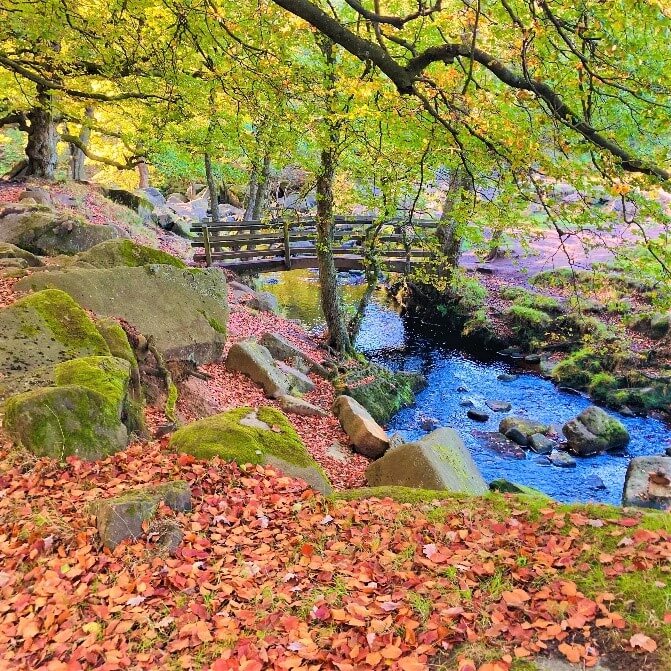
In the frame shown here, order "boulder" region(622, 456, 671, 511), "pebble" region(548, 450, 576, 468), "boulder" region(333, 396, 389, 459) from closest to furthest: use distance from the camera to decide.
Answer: "boulder" region(622, 456, 671, 511), "boulder" region(333, 396, 389, 459), "pebble" region(548, 450, 576, 468)

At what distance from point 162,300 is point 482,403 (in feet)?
27.1

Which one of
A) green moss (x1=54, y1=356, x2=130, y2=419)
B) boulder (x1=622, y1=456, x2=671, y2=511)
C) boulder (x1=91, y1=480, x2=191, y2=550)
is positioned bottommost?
boulder (x1=622, y1=456, x2=671, y2=511)

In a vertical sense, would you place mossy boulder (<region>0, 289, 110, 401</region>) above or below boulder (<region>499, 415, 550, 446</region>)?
above

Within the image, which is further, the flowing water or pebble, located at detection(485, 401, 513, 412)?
pebble, located at detection(485, 401, 513, 412)

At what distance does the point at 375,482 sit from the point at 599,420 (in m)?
6.53

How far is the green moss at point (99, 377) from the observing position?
18.3 ft

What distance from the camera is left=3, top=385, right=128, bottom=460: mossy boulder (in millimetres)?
4922

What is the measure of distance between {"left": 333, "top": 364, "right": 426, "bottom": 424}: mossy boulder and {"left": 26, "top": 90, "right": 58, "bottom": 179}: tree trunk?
12.9m

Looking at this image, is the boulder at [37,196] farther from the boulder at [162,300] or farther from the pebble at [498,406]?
the pebble at [498,406]

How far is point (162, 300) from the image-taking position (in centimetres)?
938

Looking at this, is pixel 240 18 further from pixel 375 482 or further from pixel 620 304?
pixel 620 304

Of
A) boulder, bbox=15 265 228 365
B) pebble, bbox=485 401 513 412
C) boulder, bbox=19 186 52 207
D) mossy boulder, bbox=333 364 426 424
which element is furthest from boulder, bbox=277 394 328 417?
boulder, bbox=19 186 52 207

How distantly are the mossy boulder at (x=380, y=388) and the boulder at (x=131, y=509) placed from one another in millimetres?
8008

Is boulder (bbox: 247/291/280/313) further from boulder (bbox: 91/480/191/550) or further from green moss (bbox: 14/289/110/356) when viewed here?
boulder (bbox: 91/480/191/550)
